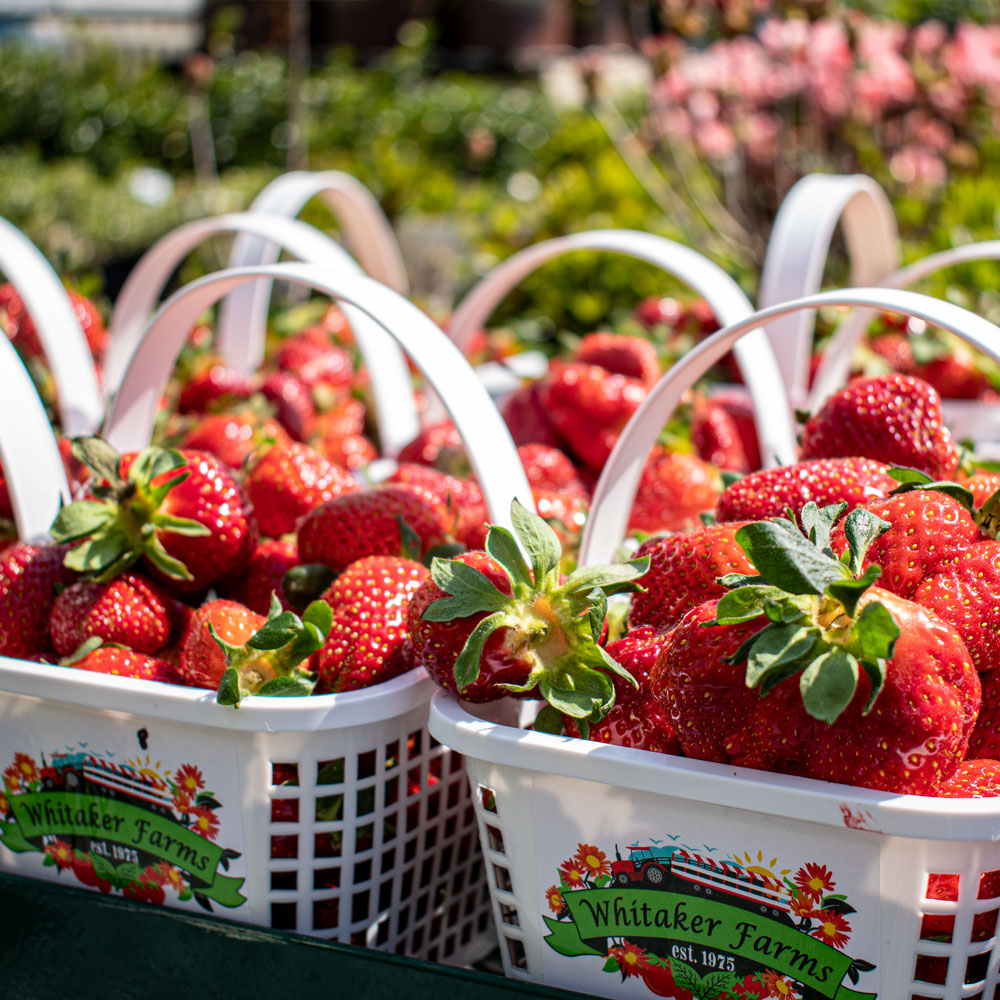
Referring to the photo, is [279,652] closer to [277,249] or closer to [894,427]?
[894,427]

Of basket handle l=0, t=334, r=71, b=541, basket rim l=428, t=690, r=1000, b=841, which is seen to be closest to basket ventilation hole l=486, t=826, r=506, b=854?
basket rim l=428, t=690, r=1000, b=841

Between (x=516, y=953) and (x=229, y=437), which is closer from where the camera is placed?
(x=516, y=953)

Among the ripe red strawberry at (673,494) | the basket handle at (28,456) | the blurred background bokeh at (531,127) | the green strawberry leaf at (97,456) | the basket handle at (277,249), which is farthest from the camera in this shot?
the blurred background bokeh at (531,127)

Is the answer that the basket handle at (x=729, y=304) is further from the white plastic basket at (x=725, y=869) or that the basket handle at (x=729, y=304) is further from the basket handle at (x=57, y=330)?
the basket handle at (x=57, y=330)

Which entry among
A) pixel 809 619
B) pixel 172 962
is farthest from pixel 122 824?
pixel 809 619

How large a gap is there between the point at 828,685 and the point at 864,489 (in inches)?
15.0

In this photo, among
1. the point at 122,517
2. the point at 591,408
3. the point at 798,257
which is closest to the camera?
the point at 122,517

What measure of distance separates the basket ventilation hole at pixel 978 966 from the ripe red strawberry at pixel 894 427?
1.69 ft

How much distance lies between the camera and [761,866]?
88cm

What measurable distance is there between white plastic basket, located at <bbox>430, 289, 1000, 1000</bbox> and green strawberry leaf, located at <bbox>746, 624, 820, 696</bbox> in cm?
9

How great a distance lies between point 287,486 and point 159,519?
206mm

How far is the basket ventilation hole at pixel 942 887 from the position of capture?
851mm

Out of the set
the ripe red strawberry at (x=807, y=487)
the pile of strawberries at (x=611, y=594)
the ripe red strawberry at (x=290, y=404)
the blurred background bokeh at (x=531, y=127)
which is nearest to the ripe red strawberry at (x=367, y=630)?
the pile of strawberries at (x=611, y=594)

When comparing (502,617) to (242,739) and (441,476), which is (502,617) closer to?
(242,739)
